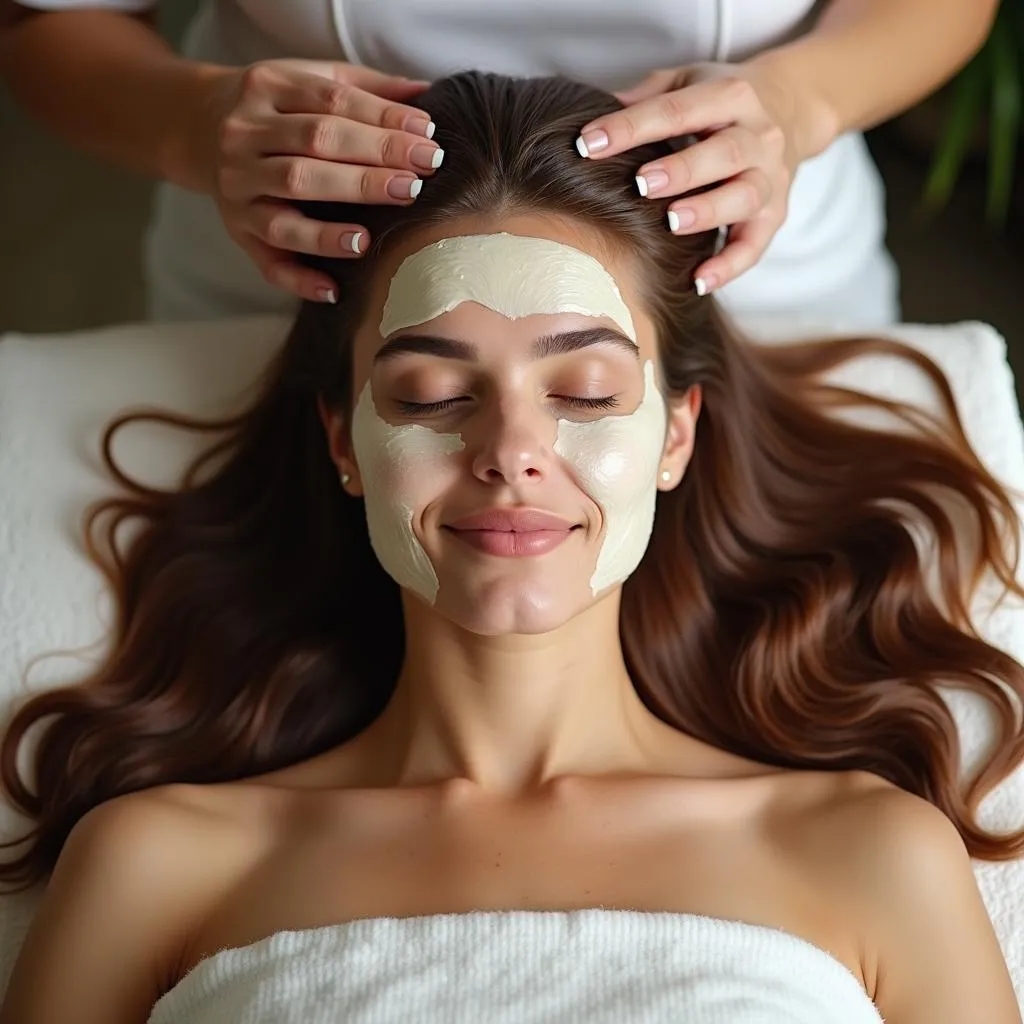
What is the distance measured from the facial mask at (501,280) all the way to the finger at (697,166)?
0.09 meters

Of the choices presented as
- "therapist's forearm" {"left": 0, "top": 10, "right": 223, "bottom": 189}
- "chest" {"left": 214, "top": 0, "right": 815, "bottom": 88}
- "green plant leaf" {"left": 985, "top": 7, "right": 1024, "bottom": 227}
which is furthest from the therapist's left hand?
"green plant leaf" {"left": 985, "top": 7, "right": 1024, "bottom": 227}

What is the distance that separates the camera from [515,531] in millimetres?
1146

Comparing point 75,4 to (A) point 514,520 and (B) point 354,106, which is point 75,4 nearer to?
(B) point 354,106

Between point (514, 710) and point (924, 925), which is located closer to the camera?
point (924, 925)

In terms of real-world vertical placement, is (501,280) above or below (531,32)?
below

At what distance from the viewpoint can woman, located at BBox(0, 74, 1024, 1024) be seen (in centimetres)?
113

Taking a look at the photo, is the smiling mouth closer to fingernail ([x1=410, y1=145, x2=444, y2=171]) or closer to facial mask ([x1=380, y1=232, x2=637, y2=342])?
facial mask ([x1=380, y1=232, x2=637, y2=342])

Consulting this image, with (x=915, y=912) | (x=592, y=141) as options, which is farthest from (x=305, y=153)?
(x=915, y=912)

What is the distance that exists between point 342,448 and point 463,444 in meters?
0.21

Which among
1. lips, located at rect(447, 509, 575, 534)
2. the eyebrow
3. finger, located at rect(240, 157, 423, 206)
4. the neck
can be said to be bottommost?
the neck

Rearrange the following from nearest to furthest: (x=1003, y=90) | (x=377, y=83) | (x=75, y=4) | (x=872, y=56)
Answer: (x=377, y=83), (x=872, y=56), (x=75, y=4), (x=1003, y=90)

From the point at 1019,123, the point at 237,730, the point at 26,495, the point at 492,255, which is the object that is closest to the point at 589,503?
the point at 492,255

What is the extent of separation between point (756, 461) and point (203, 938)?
773mm

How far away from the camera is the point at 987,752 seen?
1.36m
